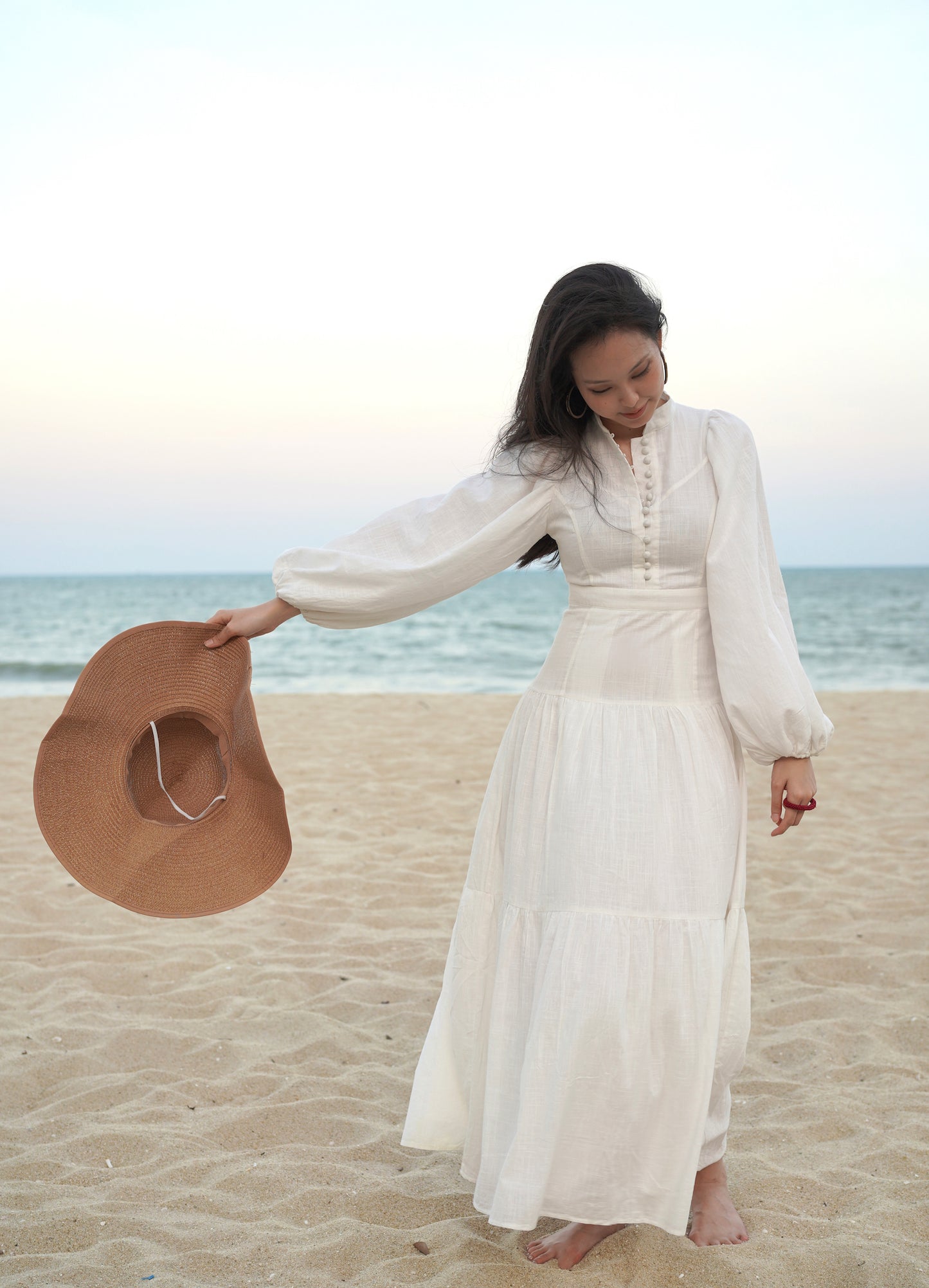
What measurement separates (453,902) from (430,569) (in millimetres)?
2824

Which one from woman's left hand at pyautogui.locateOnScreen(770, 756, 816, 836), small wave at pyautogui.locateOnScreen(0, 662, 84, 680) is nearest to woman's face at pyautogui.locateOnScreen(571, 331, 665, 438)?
woman's left hand at pyautogui.locateOnScreen(770, 756, 816, 836)

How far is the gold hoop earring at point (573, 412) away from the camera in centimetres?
216

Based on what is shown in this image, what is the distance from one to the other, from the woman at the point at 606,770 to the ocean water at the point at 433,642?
1821 mm

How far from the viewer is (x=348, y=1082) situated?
3.11 m

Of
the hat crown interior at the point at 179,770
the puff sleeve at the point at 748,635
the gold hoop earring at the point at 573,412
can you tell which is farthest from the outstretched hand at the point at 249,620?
the puff sleeve at the point at 748,635

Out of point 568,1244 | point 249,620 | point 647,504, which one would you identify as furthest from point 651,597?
point 568,1244

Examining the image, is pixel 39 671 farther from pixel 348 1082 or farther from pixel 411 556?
pixel 411 556

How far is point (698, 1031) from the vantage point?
6.52ft

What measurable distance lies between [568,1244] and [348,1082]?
3.49 feet

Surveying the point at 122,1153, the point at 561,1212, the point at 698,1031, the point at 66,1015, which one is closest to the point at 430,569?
the point at 698,1031

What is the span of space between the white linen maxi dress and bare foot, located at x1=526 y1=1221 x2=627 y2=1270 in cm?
22

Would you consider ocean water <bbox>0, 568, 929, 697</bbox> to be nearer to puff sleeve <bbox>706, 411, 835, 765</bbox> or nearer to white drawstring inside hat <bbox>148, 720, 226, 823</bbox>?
white drawstring inside hat <bbox>148, 720, 226, 823</bbox>

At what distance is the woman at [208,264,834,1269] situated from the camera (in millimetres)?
1986

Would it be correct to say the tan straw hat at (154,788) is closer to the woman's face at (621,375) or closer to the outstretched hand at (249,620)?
the outstretched hand at (249,620)
